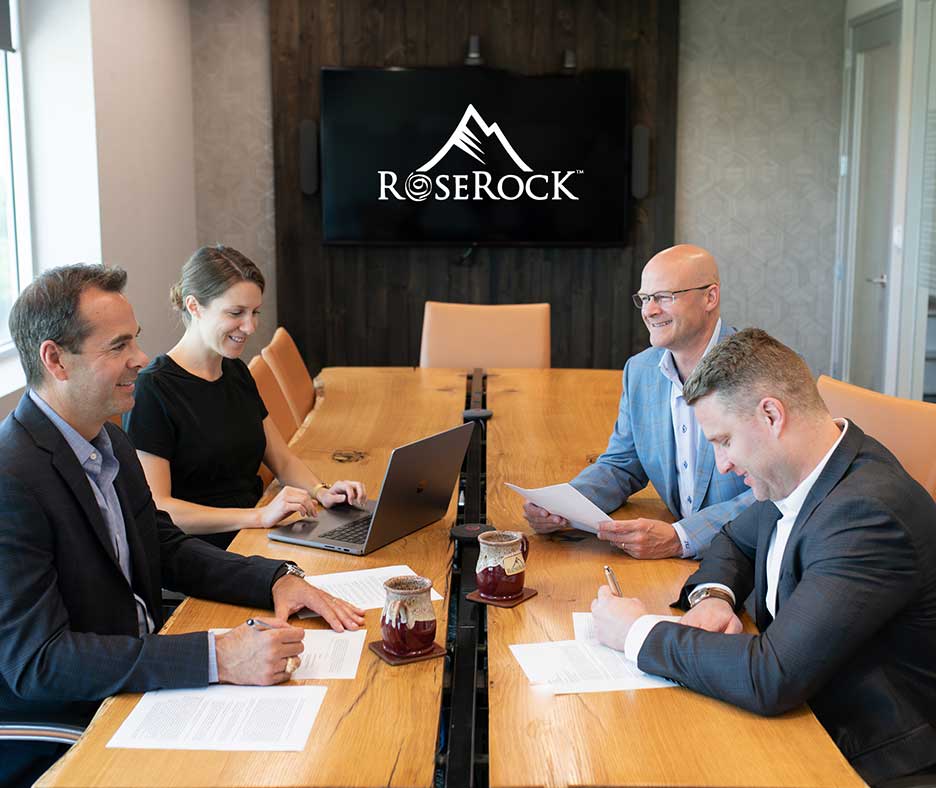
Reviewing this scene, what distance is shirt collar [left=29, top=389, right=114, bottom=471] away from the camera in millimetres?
1951

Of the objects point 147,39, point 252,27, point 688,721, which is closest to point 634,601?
point 688,721

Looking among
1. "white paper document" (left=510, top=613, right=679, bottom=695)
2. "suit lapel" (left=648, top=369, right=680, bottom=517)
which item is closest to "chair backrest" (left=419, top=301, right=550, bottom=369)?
"suit lapel" (left=648, top=369, right=680, bottom=517)

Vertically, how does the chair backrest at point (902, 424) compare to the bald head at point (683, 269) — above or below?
below

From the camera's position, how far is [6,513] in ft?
5.79

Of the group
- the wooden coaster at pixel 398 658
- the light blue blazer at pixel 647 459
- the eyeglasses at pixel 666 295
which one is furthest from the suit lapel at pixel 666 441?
the wooden coaster at pixel 398 658

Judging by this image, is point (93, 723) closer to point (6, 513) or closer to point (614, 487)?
point (6, 513)

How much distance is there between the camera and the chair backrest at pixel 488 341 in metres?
5.10

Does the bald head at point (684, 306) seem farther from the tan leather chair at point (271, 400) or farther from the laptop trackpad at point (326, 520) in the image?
the tan leather chair at point (271, 400)

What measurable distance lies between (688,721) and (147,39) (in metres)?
4.91

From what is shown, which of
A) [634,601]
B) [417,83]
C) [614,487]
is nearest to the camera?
[634,601]

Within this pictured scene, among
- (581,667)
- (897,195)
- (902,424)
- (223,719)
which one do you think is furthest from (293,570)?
(897,195)

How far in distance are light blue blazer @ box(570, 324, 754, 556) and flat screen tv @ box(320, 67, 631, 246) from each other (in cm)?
362

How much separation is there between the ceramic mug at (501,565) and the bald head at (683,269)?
0.99 m

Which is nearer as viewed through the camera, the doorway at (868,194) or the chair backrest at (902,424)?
the chair backrest at (902,424)
